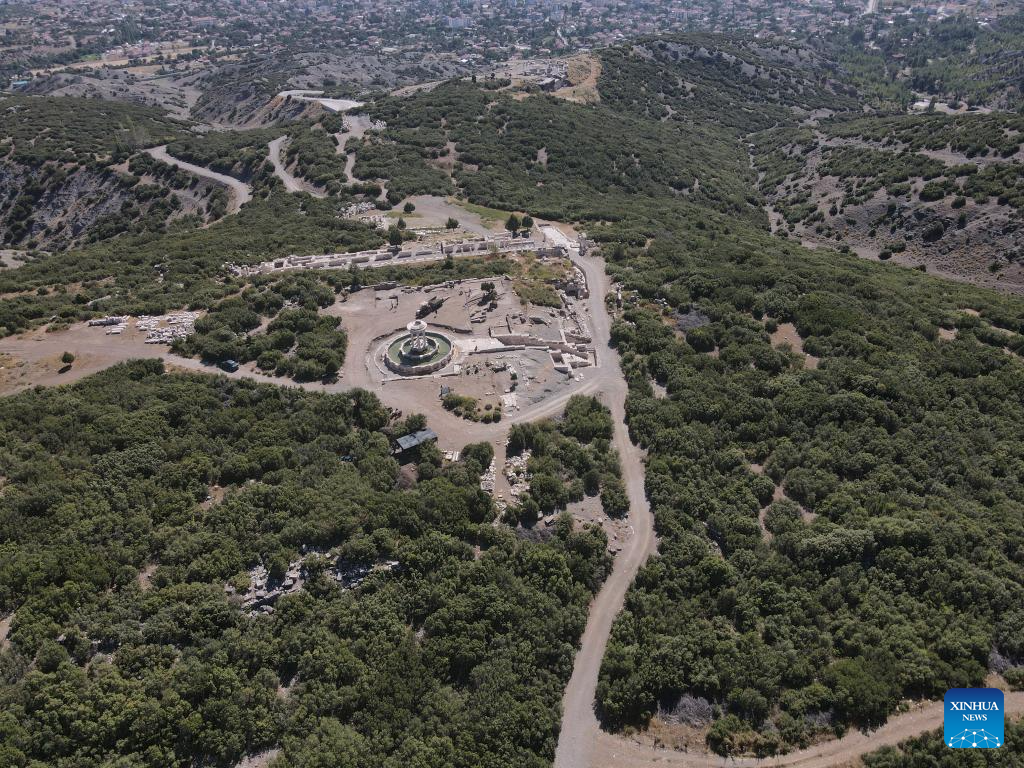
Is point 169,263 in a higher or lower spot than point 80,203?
higher

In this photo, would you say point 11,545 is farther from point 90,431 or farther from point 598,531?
point 598,531

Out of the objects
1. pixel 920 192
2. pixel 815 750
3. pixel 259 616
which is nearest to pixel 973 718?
pixel 815 750

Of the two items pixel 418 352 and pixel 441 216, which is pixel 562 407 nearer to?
pixel 418 352

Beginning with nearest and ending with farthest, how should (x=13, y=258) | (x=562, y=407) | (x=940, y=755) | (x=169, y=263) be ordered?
(x=940, y=755) → (x=562, y=407) → (x=169, y=263) → (x=13, y=258)

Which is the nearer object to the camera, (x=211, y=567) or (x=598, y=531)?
(x=211, y=567)

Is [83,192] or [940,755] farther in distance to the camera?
[83,192]

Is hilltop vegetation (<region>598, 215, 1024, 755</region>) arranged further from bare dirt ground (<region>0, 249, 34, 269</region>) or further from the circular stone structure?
bare dirt ground (<region>0, 249, 34, 269</region>)

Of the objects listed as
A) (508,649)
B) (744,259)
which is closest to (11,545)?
(508,649)
